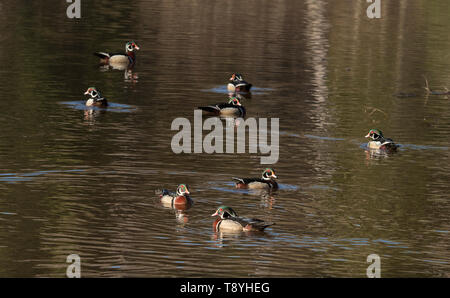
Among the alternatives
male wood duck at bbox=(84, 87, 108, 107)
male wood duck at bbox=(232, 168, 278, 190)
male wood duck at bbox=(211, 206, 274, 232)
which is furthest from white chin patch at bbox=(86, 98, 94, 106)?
male wood duck at bbox=(211, 206, 274, 232)

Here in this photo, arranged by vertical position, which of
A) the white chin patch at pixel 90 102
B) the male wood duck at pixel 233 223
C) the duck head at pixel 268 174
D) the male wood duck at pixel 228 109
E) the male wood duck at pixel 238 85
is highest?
the male wood duck at pixel 238 85

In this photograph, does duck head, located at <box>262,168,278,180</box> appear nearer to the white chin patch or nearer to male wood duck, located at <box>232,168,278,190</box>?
male wood duck, located at <box>232,168,278,190</box>

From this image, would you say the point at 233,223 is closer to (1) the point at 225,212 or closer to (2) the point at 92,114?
(1) the point at 225,212

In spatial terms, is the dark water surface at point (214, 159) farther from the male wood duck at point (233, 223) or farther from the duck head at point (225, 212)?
the duck head at point (225, 212)

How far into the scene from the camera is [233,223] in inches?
885

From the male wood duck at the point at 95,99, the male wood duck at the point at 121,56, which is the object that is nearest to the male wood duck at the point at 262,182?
the male wood duck at the point at 95,99

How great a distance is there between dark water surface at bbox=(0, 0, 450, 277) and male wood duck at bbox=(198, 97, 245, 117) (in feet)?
3.75

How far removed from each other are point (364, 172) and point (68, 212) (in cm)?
1011

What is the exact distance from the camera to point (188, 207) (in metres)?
24.7

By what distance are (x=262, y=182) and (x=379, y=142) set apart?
7579mm

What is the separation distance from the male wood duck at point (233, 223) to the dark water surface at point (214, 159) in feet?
0.85

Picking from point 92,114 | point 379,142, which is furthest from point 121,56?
point 379,142

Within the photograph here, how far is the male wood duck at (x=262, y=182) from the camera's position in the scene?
2648 cm

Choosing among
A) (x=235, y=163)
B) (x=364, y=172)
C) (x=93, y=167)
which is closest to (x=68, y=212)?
(x=93, y=167)
